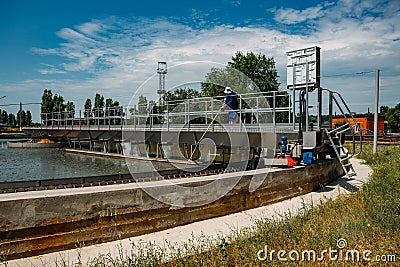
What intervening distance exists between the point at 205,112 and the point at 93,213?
9564 mm

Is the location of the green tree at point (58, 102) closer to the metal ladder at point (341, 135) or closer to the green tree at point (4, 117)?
the green tree at point (4, 117)

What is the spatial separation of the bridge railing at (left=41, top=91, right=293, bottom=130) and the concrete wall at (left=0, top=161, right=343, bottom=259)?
456 cm

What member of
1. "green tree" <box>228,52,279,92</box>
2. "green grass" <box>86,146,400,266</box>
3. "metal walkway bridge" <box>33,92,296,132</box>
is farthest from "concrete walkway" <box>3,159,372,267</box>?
"green tree" <box>228,52,279,92</box>

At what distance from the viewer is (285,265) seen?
15.1 ft

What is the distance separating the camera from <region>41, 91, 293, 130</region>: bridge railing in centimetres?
1317

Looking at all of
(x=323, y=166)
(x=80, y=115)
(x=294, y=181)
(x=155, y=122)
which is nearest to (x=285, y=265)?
(x=294, y=181)

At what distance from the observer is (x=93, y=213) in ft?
22.0

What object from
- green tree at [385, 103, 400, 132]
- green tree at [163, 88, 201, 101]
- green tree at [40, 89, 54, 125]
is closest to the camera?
green tree at [163, 88, 201, 101]

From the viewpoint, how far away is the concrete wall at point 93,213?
589 centimetres

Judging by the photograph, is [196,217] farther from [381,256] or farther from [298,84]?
[298,84]

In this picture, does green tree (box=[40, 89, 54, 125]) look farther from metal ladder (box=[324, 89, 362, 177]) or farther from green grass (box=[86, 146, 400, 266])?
green grass (box=[86, 146, 400, 266])

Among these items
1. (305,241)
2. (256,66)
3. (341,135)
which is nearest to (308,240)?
(305,241)

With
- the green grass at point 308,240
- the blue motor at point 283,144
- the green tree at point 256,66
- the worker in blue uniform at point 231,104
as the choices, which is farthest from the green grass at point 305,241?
the green tree at point 256,66

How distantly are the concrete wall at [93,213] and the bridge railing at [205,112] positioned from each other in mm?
4563
